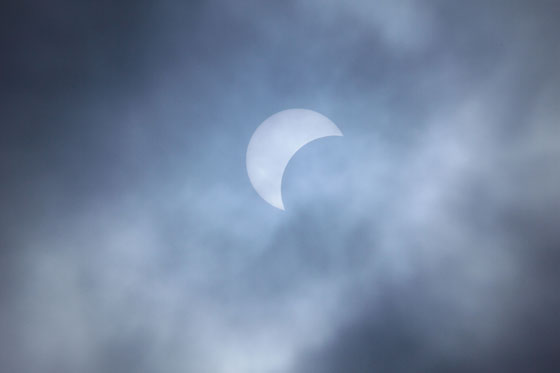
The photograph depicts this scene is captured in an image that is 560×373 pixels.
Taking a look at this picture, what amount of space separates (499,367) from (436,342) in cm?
368

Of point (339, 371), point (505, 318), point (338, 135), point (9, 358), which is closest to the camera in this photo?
point (9, 358)

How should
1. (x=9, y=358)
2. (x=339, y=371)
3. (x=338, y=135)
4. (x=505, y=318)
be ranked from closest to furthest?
(x=9, y=358) < (x=338, y=135) < (x=505, y=318) < (x=339, y=371)

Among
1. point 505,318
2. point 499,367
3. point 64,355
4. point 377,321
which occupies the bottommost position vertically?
point 499,367

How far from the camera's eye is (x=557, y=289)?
16.2 m

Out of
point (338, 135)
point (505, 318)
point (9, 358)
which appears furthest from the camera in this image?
point (505, 318)

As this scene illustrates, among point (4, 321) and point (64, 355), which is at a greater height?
point (4, 321)

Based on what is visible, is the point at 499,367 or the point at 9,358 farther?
the point at 499,367

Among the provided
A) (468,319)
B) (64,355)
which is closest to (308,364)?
(468,319)

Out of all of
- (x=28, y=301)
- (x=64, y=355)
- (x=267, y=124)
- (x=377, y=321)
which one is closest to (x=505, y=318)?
(x=377, y=321)

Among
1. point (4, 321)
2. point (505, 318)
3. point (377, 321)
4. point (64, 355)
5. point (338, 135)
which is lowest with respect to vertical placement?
point (505, 318)

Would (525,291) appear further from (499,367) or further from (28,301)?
(28,301)

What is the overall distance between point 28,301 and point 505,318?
2338cm

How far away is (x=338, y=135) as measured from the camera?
50.0ft

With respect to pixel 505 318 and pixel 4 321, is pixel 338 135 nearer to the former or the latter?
pixel 505 318
